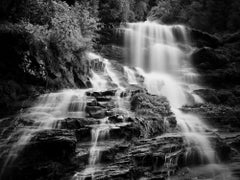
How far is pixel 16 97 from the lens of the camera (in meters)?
11.3

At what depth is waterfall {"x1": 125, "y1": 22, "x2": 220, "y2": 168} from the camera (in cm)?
1656

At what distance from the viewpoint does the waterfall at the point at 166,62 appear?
54.3 feet

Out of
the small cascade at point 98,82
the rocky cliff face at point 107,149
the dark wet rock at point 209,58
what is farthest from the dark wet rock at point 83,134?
the dark wet rock at point 209,58

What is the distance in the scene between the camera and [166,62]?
71.3ft

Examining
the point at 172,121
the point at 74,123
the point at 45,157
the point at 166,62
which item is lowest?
the point at 45,157

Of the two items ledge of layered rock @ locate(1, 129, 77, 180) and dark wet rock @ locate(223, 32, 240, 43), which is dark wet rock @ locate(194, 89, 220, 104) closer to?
dark wet rock @ locate(223, 32, 240, 43)

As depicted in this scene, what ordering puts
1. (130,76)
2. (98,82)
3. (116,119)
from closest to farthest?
(116,119) < (98,82) < (130,76)

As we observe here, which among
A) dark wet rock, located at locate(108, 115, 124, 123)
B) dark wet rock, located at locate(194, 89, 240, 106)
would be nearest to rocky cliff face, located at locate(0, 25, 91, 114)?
dark wet rock, located at locate(108, 115, 124, 123)

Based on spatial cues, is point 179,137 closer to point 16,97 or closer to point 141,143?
point 141,143

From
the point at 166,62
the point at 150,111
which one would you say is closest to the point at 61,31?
the point at 150,111

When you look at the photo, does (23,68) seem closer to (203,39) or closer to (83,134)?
(83,134)

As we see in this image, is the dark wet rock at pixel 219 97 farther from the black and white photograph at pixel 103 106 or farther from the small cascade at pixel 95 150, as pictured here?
the small cascade at pixel 95 150

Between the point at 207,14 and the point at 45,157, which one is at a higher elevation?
the point at 207,14

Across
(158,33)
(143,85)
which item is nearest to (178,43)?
(158,33)
